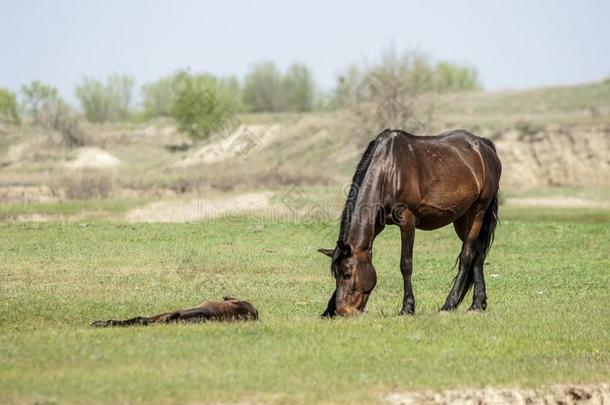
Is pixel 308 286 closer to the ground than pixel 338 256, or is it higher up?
closer to the ground

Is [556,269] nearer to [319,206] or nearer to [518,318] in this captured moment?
[518,318]

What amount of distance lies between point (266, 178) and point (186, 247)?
21730 millimetres

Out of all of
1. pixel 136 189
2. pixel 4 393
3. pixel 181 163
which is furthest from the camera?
pixel 181 163

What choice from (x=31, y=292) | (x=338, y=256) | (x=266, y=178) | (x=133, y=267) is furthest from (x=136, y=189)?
(x=338, y=256)

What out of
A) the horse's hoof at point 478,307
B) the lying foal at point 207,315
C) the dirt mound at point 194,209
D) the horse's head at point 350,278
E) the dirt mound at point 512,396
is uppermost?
the horse's head at point 350,278

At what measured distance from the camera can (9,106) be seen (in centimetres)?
8306

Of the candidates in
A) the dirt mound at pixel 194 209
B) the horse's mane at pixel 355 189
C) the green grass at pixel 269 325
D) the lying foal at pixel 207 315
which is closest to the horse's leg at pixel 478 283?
the green grass at pixel 269 325

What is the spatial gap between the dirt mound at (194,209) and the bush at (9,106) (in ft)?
160

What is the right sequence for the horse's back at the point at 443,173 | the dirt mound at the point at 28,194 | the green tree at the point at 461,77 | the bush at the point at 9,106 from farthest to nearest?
the green tree at the point at 461,77
the bush at the point at 9,106
the dirt mound at the point at 28,194
the horse's back at the point at 443,173

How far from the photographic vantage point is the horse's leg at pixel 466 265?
51.3 feet

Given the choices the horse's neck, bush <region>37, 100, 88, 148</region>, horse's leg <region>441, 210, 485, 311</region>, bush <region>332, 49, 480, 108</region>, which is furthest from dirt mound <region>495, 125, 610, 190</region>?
the horse's neck

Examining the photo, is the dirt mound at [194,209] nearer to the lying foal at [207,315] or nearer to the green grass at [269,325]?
the green grass at [269,325]

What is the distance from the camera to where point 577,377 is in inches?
460

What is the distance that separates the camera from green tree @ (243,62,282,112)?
105 m
